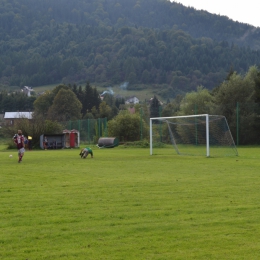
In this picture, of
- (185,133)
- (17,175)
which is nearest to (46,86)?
(185,133)

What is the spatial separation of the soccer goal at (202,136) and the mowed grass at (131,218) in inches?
534

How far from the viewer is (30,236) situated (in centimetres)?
802

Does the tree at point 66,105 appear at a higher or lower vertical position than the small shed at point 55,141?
higher

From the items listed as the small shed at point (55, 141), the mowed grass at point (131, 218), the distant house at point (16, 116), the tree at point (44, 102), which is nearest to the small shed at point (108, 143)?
the small shed at point (55, 141)

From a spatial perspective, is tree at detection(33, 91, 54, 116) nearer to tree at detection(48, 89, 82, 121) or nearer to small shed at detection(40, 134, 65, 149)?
tree at detection(48, 89, 82, 121)

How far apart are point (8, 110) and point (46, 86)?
225ft

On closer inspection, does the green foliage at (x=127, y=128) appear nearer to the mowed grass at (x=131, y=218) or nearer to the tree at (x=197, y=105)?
the tree at (x=197, y=105)

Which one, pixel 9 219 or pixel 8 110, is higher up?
pixel 8 110

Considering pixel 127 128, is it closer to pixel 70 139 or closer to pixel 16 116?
pixel 70 139

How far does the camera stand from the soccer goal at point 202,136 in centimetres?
2881

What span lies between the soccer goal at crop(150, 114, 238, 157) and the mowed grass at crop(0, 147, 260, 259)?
13571mm

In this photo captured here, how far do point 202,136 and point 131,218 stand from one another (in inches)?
925

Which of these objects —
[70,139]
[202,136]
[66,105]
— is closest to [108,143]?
[70,139]

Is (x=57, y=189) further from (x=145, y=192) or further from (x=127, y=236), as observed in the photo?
(x=127, y=236)
